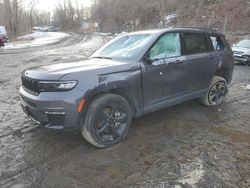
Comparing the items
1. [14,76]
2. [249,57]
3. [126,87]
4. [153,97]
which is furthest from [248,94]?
[14,76]

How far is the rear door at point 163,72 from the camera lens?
4.44 meters

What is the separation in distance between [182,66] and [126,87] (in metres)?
1.36

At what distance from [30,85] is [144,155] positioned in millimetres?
1973

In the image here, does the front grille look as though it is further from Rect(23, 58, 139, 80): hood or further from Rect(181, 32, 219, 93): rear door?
Rect(181, 32, 219, 93): rear door

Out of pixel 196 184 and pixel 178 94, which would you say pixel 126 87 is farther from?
pixel 196 184

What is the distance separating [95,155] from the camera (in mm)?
3873

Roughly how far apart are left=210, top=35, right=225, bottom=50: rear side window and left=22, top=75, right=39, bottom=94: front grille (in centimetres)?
384

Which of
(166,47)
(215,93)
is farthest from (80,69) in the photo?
(215,93)

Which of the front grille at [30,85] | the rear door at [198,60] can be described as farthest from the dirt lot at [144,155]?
the front grille at [30,85]

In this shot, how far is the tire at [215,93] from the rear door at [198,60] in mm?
227

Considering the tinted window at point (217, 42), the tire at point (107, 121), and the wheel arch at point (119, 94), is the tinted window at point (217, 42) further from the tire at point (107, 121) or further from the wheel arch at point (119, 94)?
the tire at point (107, 121)

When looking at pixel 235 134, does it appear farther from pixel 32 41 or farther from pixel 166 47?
pixel 32 41

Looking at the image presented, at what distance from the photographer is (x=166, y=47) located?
15.7 feet

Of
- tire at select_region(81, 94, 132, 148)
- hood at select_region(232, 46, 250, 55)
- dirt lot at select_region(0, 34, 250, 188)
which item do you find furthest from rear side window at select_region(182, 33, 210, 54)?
hood at select_region(232, 46, 250, 55)
